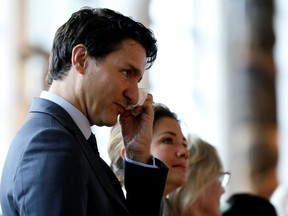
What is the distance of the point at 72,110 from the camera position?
266cm

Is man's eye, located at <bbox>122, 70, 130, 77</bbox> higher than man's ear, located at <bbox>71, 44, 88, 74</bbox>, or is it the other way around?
man's ear, located at <bbox>71, 44, 88, 74</bbox>

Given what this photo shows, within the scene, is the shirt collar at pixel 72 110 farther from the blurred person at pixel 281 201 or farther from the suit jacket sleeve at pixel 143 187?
the blurred person at pixel 281 201

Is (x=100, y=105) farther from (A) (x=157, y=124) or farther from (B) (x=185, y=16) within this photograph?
(B) (x=185, y=16)

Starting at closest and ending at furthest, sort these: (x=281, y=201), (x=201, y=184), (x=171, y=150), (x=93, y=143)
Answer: (x=93, y=143)
(x=171, y=150)
(x=201, y=184)
(x=281, y=201)

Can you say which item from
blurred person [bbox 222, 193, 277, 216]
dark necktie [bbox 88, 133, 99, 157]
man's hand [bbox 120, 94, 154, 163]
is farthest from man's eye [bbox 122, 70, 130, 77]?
blurred person [bbox 222, 193, 277, 216]

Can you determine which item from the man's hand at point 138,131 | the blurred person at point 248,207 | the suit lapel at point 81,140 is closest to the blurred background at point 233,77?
the blurred person at point 248,207

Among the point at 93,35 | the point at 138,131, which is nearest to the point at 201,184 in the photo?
the point at 138,131

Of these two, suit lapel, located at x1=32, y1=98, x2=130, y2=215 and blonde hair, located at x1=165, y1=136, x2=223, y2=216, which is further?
blonde hair, located at x1=165, y1=136, x2=223, y2=216

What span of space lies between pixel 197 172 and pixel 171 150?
1.93ft

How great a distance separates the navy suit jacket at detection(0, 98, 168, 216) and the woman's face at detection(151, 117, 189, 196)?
1.11 metres

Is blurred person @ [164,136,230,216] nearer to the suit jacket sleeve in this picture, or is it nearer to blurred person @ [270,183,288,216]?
blurred person @ [270,183,288,216]

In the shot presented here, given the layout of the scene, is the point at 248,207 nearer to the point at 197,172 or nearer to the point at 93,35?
the point at 197,172

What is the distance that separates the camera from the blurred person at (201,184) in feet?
14.2

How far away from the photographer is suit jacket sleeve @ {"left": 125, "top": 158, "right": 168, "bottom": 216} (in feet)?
9.56
